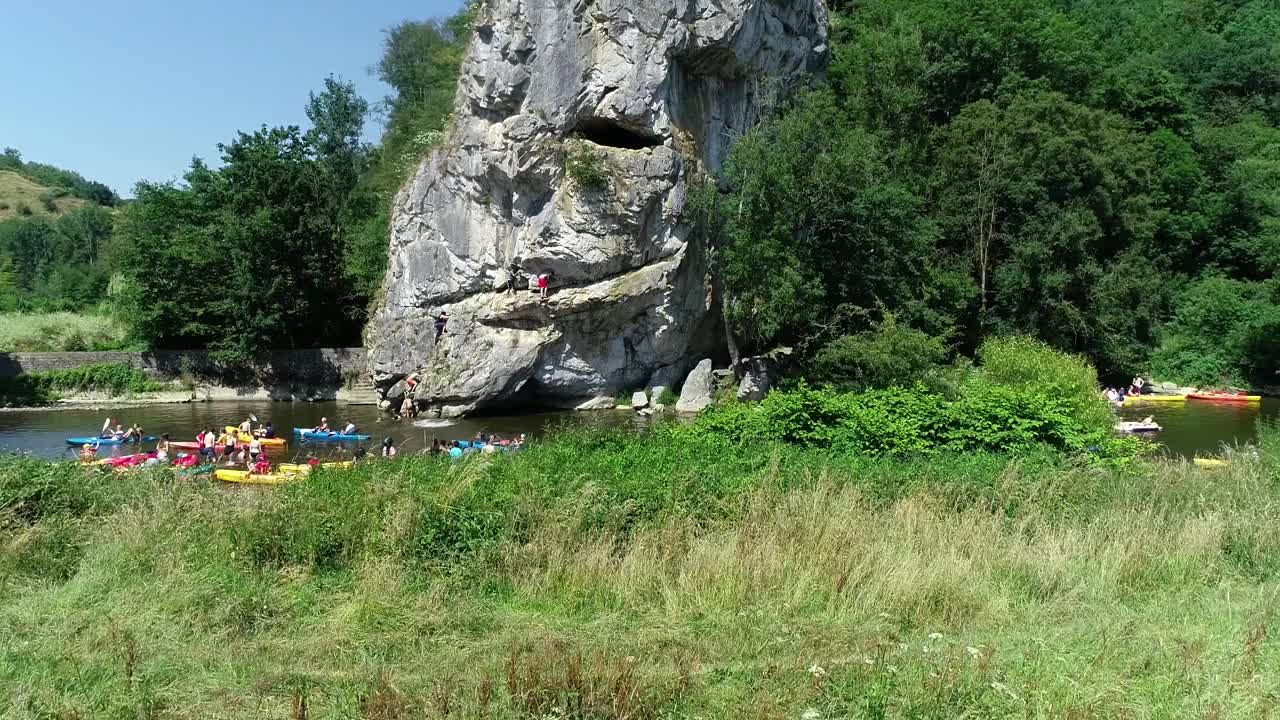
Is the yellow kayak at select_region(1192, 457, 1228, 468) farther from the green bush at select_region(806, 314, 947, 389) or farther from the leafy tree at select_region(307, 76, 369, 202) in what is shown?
the leafy tree at select_region(307, 76, 369, 202)

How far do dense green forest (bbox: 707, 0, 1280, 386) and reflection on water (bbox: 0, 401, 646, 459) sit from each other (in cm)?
818

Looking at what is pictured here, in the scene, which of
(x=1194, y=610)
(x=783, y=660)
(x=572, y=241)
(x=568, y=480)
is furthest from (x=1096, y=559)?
(x=572, y=241)

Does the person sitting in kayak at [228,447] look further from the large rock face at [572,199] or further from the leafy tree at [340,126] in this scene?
the leafy tree at [340,126]

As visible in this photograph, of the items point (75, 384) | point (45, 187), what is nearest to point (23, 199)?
point (45, 187)

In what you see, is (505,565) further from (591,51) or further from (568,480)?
(591,51)

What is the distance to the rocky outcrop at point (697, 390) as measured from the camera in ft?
99.7

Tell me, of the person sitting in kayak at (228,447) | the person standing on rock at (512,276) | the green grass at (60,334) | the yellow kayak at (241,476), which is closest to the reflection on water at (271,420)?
the person sitting in kayak at (228,447)

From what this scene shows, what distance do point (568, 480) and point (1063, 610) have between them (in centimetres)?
423

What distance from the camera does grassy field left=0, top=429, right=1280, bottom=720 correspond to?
4719 millimetres

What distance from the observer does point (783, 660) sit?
5.21 meters

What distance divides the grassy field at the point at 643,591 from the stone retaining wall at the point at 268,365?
1164 inches

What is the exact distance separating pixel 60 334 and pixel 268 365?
11793 mm

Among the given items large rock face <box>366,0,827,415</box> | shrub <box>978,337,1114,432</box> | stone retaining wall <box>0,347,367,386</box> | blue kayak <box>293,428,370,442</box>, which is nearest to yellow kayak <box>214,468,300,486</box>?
blue kayak <box>293,428,370,442</box>

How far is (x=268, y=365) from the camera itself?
121ft
